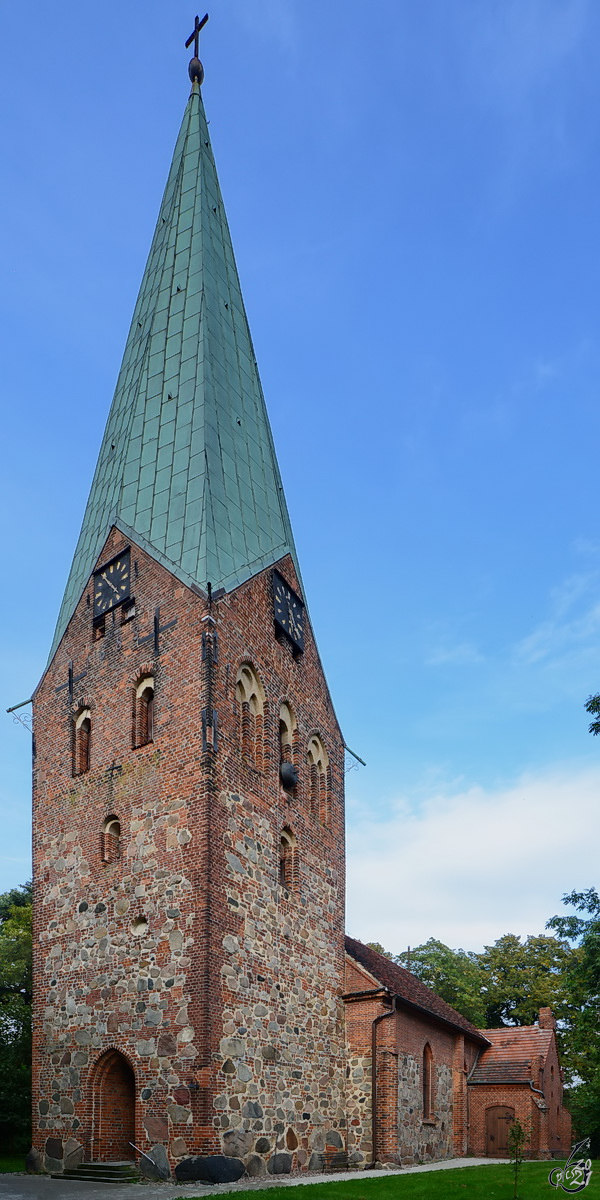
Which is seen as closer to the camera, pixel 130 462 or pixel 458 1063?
pixel 130 462

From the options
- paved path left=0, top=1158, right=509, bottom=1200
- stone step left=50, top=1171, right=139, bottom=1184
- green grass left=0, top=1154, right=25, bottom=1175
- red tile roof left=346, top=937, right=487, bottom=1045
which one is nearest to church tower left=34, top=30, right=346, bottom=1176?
stone step left=50, top=1171, right=139, bottom=1184

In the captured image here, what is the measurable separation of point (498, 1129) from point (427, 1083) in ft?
17.2

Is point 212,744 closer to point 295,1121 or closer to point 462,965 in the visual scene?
point 295,1121

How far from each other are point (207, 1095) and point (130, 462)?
14460 millimetres

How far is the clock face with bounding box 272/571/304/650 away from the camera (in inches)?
934

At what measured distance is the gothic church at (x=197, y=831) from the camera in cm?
1834

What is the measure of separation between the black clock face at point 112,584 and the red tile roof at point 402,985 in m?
10.5

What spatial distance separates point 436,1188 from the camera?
56.6ft

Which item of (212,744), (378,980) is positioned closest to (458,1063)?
(378,980)

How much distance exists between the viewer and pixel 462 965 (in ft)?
161

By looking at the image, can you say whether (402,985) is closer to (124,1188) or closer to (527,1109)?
(527,1109)

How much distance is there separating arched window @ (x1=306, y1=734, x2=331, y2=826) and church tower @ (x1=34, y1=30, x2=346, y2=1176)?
0.06 m

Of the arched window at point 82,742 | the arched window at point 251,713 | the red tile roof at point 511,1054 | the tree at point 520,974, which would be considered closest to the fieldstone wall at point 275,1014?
the arched window at point 251,713

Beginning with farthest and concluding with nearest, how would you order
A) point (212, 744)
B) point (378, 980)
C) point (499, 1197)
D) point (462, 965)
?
point (462, 965) < point (378, 980) < point (212, 744) < point (499, 1197)
